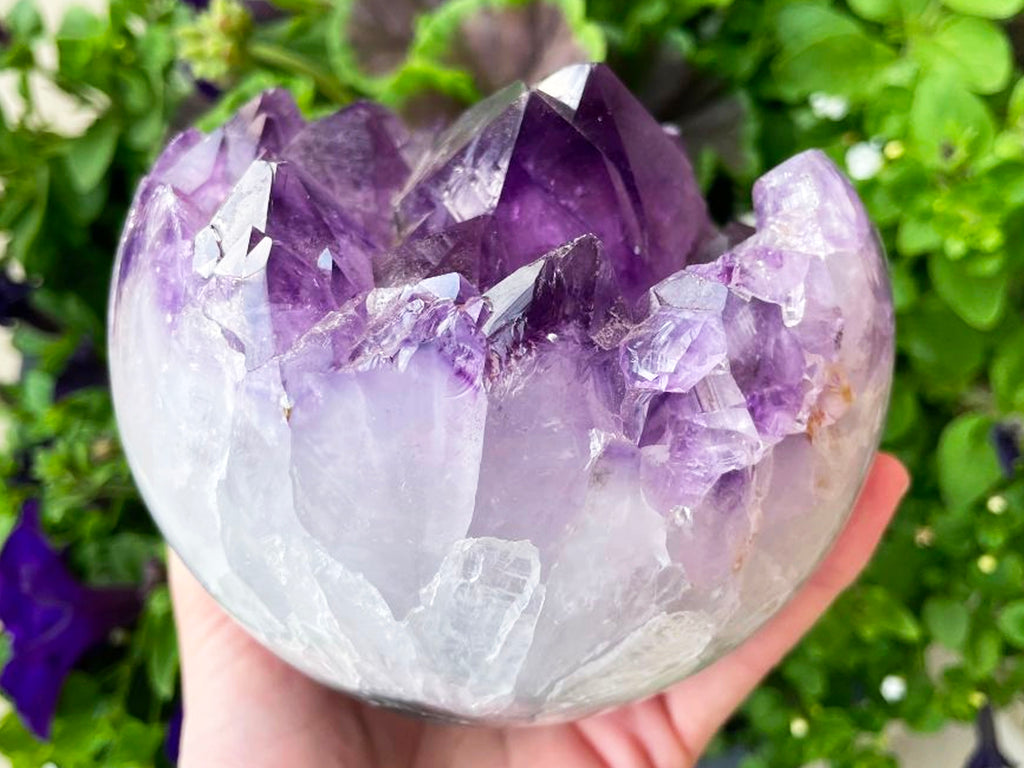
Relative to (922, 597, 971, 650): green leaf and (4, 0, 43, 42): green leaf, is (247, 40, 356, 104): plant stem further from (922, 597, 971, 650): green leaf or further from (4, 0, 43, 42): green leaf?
(922, 597, 971, 650): green leaf

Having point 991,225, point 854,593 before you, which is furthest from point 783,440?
point 854,593

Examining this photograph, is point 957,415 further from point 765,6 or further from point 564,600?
point 564,600

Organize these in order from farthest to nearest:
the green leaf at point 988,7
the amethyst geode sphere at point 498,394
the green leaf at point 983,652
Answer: the green leaf at point 983,652 < the green leaf at point 988,7 < the amethyst geode sphere at point 498,394

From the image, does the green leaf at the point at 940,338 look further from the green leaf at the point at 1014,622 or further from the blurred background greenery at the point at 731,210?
the green leaf at the point at 1014,622

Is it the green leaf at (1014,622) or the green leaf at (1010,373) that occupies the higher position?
the green leaf at (1010,373)

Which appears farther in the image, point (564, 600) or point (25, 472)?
point (25, 472)

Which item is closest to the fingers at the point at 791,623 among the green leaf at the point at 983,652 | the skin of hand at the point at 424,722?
the skin of hand at the point at 424,722

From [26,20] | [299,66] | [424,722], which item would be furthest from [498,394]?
[26,20]

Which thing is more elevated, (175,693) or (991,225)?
(991,225)
